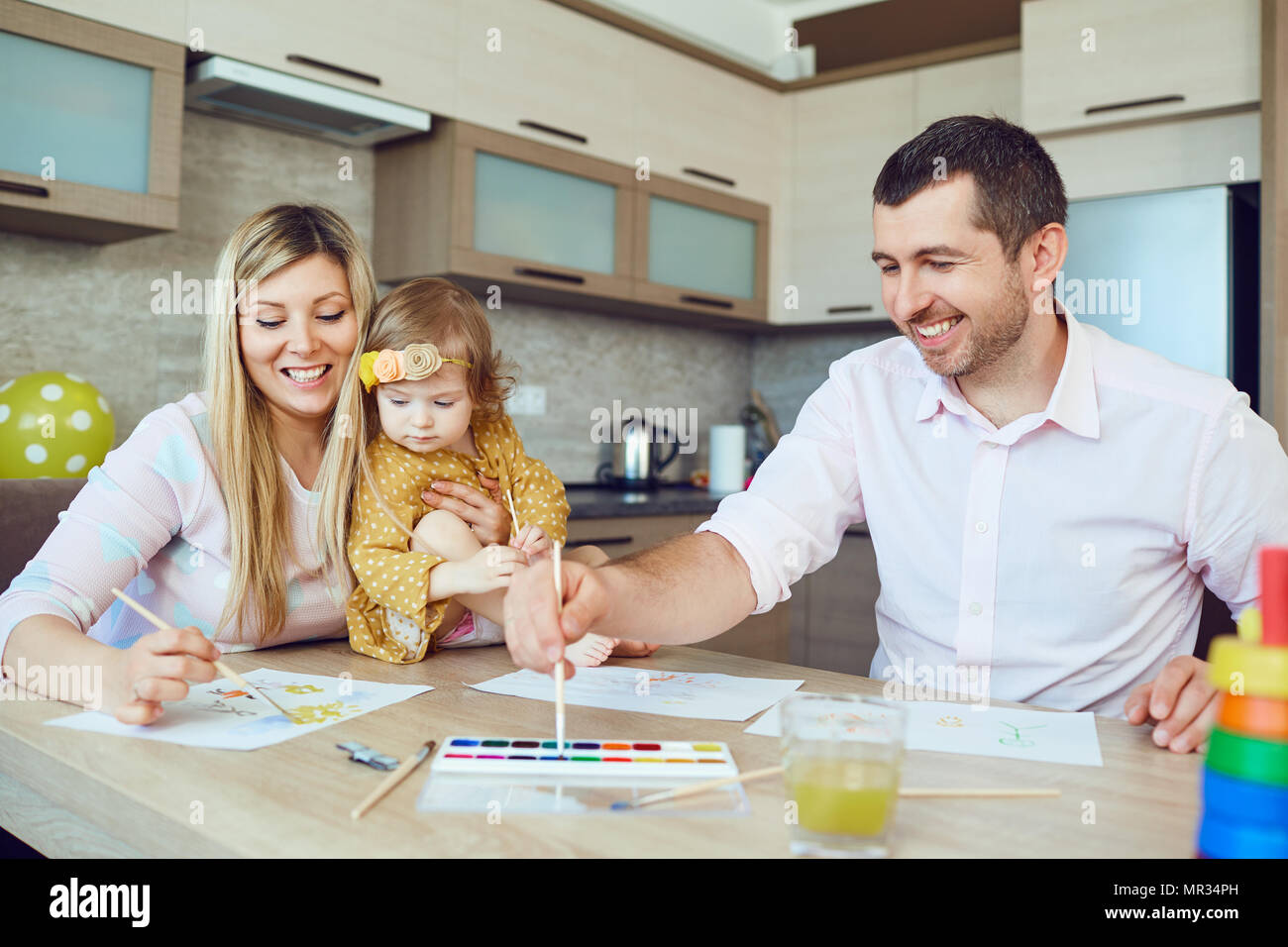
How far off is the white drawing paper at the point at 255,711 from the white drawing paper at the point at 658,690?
127mm

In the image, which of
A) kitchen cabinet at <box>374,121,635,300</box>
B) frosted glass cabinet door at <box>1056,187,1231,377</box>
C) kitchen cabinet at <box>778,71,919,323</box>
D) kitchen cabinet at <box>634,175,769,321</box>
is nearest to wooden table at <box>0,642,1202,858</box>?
kitchen cabinet at <box>374,121,635,300</box>

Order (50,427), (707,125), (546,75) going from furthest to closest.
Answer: (707,125)
(546,75)
(50,427)

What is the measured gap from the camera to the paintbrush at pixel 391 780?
0.74 meters

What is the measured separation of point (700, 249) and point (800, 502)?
7.70 ft

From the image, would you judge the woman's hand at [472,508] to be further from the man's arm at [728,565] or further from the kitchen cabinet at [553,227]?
the kitchen cabinet at [553,227]

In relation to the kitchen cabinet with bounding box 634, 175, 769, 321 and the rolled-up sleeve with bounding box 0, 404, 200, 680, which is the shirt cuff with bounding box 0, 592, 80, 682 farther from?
the kitchen cabinet with bounding box 634, 175, 769, 321

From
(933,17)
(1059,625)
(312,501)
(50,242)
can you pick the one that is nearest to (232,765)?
(312,501)

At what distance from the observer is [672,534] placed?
2600 mm

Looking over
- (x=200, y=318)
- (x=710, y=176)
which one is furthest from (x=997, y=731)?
(x=710, y=176)

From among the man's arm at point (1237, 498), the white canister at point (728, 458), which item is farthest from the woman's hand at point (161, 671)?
the white canister at point (728, 458)

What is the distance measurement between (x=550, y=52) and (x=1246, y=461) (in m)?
2.40

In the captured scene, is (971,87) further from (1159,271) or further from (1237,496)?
(1237,496)

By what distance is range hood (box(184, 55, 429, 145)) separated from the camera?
235 centimetres

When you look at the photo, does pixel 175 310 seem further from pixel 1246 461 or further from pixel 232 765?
pixel 1246 461
